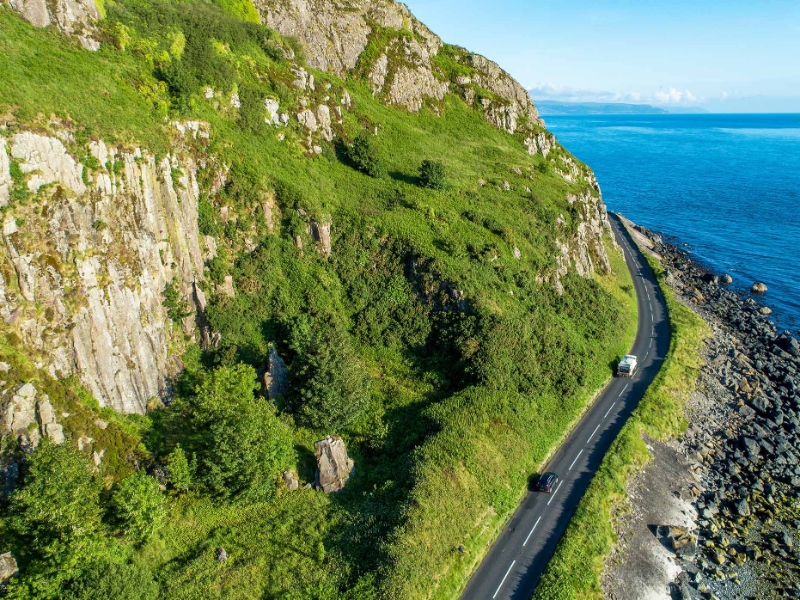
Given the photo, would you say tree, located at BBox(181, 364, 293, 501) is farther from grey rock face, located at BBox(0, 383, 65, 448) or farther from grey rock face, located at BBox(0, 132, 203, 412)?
grey rock face, located at BBox(0, 383, 65, 448)

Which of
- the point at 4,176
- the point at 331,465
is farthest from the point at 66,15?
the point at 331,465

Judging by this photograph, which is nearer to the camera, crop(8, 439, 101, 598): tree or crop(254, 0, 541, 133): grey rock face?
crop(8, 439, 101, 598): tree

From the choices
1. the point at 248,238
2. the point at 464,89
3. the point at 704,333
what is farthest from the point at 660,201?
the point at 248,238

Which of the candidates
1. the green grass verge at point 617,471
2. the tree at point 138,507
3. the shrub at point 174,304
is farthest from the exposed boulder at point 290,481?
the green grass verge at point 617,471

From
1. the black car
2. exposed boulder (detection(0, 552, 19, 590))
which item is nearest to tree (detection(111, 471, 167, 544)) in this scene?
exposed boulder (detection(0, 552, 19, 590))

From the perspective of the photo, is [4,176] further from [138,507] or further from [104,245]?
[138,507]

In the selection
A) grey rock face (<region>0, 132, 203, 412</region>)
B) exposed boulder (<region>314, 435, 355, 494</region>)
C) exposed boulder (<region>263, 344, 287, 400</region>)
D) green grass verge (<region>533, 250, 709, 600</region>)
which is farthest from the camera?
exposed boulder (<region>263, 344, 287, 400</region>)

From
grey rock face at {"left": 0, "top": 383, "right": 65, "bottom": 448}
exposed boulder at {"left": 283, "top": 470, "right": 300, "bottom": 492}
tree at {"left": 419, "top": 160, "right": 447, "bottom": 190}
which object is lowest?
exposed boulder at {"left": 283, "top": 470, "right": 300, "bottom": 492}
